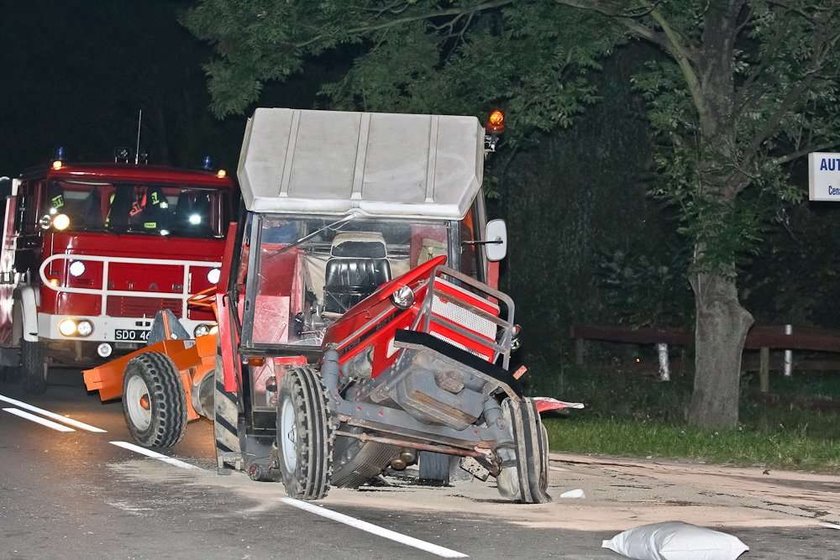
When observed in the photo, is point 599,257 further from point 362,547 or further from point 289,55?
point 362,547

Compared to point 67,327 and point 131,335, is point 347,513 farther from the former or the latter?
point 67,327

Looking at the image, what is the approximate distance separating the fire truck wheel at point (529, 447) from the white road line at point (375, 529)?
1.19 meters

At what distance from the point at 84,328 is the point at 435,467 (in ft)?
24.7

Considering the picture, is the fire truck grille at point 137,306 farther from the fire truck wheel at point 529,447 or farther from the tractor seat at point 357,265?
the fire truck wheel at point 529,447

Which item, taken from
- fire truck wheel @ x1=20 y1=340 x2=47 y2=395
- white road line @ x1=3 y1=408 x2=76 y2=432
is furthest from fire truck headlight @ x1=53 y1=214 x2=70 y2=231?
white road line @ x1=3 y1=408 x2=76 y2=432

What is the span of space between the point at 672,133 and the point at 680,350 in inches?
404

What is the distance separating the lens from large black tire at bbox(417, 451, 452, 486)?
1130cm

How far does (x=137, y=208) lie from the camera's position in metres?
17.8

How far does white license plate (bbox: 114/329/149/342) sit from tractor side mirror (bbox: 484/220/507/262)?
23.7 feet

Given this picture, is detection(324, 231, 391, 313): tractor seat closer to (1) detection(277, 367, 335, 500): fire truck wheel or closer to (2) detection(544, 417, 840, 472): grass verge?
(1) detection(277, 367, 335, 500): fire truck wheel

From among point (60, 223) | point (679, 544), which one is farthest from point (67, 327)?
point (679, 544)

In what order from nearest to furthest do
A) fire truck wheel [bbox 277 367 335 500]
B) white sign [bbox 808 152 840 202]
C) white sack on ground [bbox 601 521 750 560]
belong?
white sack on ground [bbox 601 521 750 560] < fire truck wheel [bbox 277 367 335 500] < white sign [bbox 808 152 840 202]

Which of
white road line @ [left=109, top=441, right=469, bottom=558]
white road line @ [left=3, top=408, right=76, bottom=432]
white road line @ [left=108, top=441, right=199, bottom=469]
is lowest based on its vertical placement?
white road line @ [left=109, top=441, right=469, bottom=558]

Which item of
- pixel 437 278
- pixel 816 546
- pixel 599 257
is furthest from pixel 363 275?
pixel 599 257
